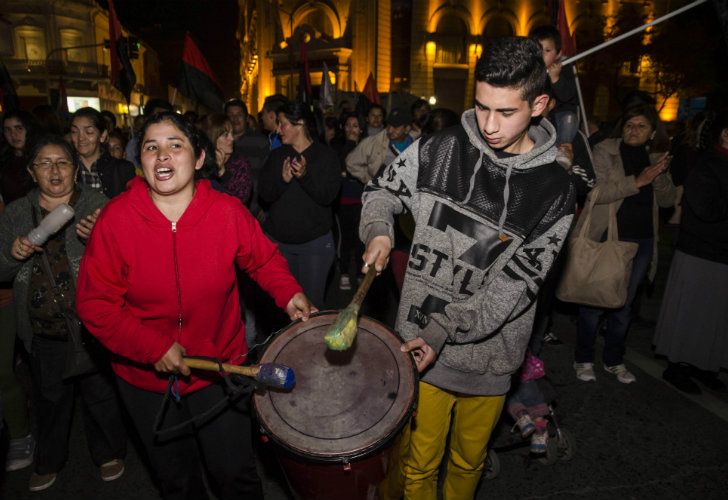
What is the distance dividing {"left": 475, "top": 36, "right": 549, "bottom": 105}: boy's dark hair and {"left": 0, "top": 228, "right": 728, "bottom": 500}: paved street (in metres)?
2.74

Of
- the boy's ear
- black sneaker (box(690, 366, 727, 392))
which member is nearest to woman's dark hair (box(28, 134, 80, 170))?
the boy's ear

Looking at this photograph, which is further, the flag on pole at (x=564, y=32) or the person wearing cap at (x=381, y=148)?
the person wearing cap at (x=381, y=148)

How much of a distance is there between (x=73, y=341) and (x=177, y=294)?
119cm

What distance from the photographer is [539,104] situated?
2.15 meters

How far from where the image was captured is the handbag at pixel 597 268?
4.32 meters

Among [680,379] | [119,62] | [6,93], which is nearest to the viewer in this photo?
[680,379]

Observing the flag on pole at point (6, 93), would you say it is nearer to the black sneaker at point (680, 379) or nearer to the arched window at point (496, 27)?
the black sneaker at point (680, 379)

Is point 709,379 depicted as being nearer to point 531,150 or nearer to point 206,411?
point 531,150

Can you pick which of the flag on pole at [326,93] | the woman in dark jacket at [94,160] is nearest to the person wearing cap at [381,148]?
the woman in dark jacket at [94,160]

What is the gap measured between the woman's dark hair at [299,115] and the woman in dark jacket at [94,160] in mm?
1616

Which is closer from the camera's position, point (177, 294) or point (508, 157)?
point (508, 157)

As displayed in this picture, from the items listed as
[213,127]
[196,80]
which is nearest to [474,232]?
[213,127]

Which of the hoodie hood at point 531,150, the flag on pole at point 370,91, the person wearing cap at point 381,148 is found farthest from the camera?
the flag on pole at point 370,91

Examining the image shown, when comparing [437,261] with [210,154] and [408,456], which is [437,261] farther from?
[210,154]
